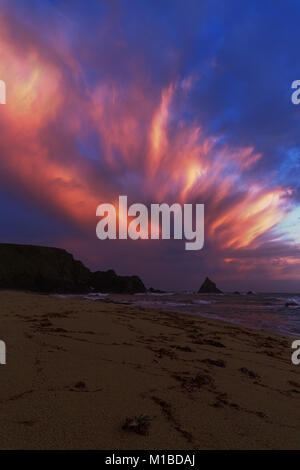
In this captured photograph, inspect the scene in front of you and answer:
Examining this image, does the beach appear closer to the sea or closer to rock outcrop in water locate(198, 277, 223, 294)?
the sea

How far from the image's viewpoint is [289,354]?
19.0ft

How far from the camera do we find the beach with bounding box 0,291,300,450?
1.89 metres

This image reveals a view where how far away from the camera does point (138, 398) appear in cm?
250

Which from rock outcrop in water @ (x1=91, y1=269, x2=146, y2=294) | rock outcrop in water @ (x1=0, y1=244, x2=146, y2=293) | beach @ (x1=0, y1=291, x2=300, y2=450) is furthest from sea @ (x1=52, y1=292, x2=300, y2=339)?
rock outcrop in water @ (x1=91, y1=269, x2=146, y2=294)

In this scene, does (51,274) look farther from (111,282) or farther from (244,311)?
(244,311)

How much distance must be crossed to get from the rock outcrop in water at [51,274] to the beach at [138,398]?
5687cm

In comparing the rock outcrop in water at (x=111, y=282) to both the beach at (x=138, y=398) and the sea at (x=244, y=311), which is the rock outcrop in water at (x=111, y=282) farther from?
the beach at (x=138, y=398)

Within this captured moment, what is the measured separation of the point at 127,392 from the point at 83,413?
0.57 metres

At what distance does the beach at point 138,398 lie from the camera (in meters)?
1.89

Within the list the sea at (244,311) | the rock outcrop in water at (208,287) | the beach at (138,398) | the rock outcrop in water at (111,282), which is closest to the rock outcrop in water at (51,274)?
the rock outcrop in water at (111,282)

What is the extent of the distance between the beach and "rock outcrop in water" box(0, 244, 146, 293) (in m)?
56.9

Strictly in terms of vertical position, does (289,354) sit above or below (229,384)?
below

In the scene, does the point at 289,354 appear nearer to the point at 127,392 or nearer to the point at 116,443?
the point at 127,392
